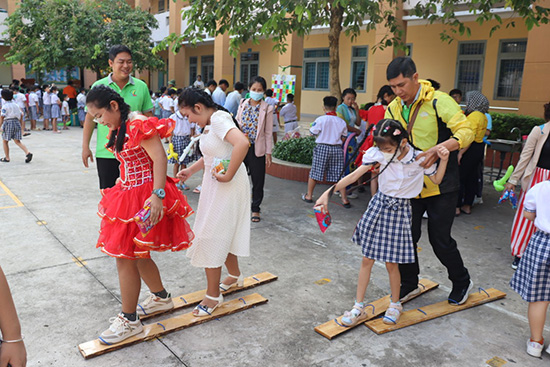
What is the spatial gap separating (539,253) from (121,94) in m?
3.58

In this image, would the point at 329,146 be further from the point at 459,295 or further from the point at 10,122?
the point at 10,122

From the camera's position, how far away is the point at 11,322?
155cm

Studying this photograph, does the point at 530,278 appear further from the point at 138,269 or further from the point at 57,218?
the point at 57,218

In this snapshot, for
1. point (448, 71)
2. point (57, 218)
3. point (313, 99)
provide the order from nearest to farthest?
point (57, 218) → point (448, 71) → point (313, 99)

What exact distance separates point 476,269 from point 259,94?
3.15m

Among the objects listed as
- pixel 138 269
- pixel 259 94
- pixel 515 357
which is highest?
pixel 259 94

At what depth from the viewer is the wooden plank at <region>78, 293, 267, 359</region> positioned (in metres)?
2.99

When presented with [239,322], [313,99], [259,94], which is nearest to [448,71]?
[313,99]

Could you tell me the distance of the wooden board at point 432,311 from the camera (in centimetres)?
341

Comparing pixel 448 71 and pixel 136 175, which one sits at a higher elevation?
pixel 448 71

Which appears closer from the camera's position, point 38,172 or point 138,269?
point 138,269

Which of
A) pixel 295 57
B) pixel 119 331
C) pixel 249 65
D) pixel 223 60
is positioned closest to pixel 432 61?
pixel 295 57

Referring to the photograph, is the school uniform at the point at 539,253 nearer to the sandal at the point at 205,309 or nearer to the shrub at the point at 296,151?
the sandal at the point at 205,309

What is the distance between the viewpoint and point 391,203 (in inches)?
131
